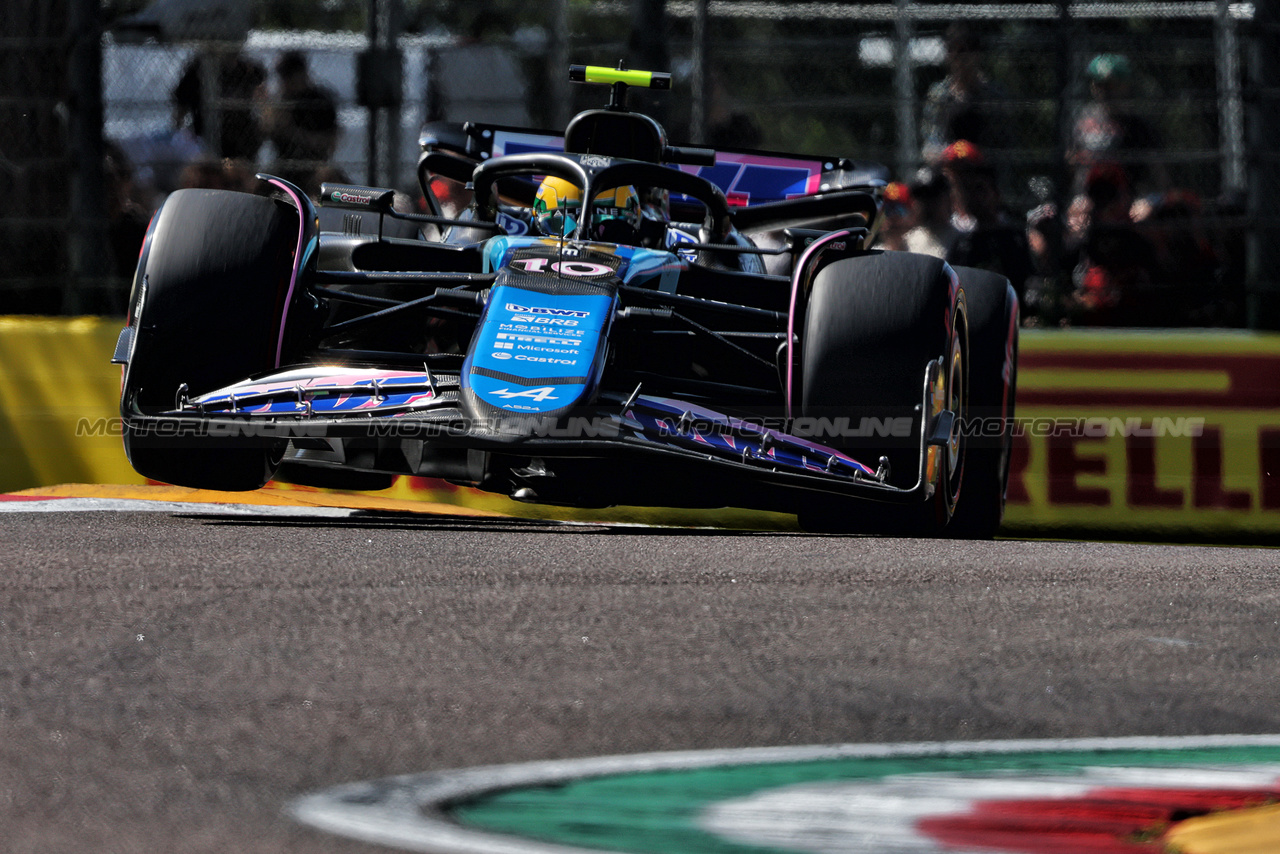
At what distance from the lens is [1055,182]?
798cm

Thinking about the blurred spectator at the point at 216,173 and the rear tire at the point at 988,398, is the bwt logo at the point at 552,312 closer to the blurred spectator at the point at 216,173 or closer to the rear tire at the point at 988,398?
the rear tire at the point at 988,398

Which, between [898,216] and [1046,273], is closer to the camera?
[1046,273]

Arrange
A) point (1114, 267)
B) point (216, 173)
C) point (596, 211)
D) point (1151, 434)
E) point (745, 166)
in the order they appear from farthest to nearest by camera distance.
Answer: point (216, 173), point (1114, 267), point (745, 166), point (1151, 434), point (596, 211)

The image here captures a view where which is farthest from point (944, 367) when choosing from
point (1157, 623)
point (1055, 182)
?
point (1055, 182)

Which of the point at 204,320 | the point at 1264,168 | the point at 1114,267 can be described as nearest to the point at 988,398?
the point at 1264,168

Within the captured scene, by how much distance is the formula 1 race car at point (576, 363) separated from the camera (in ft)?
16.7

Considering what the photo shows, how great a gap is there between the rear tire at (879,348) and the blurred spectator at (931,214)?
3.04m

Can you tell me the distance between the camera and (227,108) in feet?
28.3

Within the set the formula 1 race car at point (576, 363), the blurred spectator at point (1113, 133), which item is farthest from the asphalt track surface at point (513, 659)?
the blurred spectator at point (1113, 133)

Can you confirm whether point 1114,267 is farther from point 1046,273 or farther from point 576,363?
point 576,363

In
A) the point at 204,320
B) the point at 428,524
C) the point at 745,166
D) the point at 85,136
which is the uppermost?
the point at 85,136

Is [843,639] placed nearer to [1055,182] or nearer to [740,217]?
[740,217]

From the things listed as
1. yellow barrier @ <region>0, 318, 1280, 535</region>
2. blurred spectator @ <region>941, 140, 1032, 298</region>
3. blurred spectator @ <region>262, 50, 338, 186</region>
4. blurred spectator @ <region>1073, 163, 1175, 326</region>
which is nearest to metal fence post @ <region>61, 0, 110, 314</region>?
blurred spectator @ <region>262, 50, 338, 186</region>

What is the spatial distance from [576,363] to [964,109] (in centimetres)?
382
